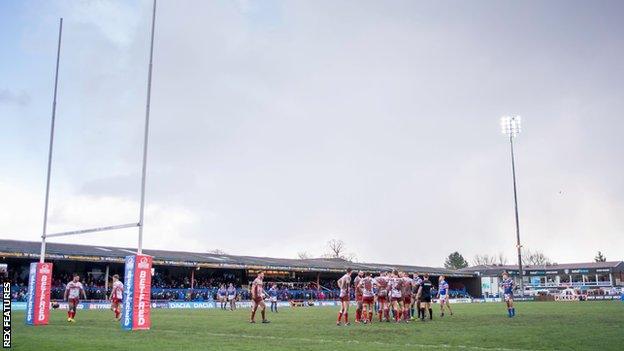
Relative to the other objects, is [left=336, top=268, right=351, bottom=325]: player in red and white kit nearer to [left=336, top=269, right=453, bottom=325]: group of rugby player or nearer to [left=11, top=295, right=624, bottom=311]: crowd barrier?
[left=336, top=269, right=453, bottom=325]: group of rugby player

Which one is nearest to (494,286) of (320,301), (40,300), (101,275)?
(320,301)

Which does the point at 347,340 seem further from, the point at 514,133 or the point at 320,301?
the point at 514,133

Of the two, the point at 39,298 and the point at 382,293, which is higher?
the point at 382,293

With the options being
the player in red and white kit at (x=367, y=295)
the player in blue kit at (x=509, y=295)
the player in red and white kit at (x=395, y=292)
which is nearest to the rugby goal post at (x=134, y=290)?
the player in red and white kit at (x=367, y=295)

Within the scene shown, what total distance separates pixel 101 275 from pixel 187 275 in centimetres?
874

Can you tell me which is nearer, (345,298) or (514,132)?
(345,298)

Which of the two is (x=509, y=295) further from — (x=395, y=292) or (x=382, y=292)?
(x=382, y=292)

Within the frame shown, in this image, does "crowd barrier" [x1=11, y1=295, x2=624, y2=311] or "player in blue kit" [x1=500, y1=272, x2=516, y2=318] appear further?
"crowd barrier" [x1=11, y1=295, x2=624, y2=311]

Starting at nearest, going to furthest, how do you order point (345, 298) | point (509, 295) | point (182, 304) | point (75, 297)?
point (345, 298) < point (75, 297) < point (509, 295) < point (182, 304)

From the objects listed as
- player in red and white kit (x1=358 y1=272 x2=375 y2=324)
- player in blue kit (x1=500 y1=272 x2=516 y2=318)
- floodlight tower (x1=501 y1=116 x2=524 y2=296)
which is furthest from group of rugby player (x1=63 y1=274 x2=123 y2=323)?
floodlight tower (x1=501 y1=116 x2=524 y2=296)

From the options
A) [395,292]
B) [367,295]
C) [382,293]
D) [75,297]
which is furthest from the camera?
[75,297]
